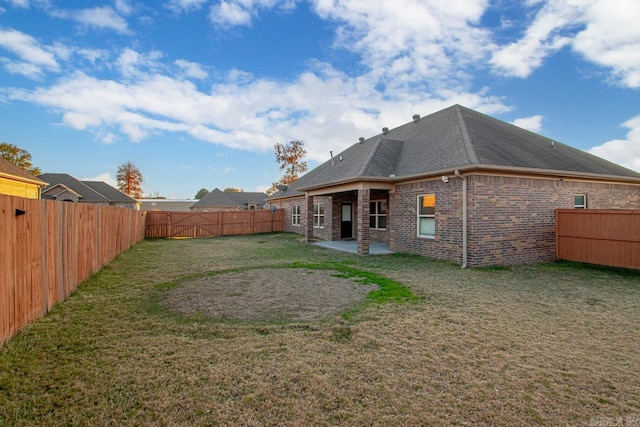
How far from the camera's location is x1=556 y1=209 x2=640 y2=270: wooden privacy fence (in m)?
8.25

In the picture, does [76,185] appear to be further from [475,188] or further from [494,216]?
[494,216]

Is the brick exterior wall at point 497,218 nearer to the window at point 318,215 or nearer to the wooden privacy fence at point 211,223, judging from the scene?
the window at point 318,215

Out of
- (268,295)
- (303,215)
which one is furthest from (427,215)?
(303,215)

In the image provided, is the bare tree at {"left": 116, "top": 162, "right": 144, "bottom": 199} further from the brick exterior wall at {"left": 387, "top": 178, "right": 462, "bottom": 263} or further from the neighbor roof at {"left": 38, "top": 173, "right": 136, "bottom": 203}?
the brick exterior wall at {"left": 387, "top": 178, "right": 462, "bottom": 263}

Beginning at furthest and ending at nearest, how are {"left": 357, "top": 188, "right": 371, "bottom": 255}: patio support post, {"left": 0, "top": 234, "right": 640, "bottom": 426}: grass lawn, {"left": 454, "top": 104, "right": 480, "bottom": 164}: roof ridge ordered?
{"left": 357, "top": 188, "right": 371, "bottom": 255}: patio support post, {"left": 454, "top": 104, "right": 480, "bottom": 164}: roof ridge, {"left": 0, "top": 234, "right": 640, "bottom": 426}: grass lawn

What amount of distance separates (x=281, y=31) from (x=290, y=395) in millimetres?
13551

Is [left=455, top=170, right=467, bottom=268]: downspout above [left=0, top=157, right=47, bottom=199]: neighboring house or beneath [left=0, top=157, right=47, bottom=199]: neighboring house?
beneath

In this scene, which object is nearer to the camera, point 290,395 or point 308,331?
point 290,395

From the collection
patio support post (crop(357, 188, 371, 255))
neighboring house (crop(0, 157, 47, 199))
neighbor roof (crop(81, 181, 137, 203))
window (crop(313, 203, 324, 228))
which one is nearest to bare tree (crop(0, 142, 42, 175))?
neighbor roof (crop(81, 181, 137, 203))

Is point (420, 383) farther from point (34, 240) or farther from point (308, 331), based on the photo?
point (34, 240)

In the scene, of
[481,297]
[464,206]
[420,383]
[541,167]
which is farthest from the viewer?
[541,167]

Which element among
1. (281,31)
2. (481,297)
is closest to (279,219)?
(281,31)

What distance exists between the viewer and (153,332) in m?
4.13

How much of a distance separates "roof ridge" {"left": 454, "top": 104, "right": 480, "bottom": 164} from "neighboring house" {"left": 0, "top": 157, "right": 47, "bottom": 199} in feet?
62.3
